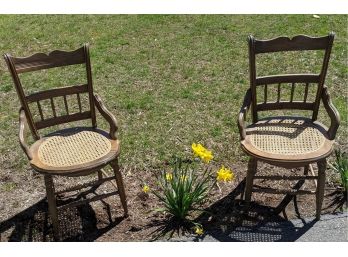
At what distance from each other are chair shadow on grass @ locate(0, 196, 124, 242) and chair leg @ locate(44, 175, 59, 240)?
132mm

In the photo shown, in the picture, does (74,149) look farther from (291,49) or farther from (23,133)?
(291,49)

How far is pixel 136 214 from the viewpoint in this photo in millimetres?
4090

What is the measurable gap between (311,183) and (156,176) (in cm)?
132

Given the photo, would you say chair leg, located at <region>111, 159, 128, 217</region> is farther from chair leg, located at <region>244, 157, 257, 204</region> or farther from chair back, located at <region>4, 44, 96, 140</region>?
chair leg, located at <region>244, 157, 257, 204</region>

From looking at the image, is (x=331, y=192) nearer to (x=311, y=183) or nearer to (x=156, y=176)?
(x=311, y=183)

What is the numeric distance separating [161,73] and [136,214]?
106 inches

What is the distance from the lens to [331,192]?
4234 mm

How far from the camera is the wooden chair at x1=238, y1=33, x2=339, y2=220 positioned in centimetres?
365

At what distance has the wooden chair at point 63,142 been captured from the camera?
3590 mm

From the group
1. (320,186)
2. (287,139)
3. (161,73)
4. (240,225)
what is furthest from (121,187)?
(161,73)

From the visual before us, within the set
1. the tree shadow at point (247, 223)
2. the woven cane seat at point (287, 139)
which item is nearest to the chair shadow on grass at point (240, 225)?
the tree shadow at point (247, 223)

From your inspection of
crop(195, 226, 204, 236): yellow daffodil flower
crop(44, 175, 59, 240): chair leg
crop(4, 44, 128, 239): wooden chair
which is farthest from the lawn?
crop(195, 226, 204, 236): yellow daffodil flower

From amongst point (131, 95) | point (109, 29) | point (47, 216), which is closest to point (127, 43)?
point (109, 29)

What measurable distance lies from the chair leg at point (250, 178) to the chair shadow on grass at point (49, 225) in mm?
992
